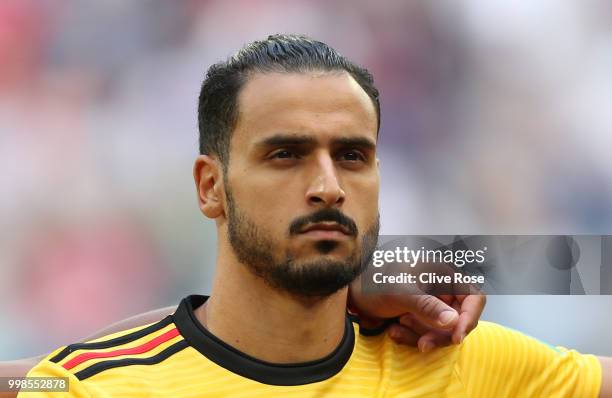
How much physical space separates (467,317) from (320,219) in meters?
0.49

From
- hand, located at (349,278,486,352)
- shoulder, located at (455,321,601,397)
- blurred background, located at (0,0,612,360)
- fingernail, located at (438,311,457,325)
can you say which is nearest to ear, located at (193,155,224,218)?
hand, located at (349,278,486,352)

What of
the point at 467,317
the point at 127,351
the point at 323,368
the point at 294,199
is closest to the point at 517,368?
the point at 467,317

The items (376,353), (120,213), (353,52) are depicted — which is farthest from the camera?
(353,52)

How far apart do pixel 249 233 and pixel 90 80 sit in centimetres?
281

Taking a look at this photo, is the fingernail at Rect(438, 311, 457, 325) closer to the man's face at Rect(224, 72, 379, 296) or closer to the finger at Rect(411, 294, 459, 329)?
the finger at Rect(411, 294, 459, 329)

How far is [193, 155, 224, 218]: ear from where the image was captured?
2.02m

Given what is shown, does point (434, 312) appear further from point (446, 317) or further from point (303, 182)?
point (303, 182)

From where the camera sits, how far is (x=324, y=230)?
6.02 ft

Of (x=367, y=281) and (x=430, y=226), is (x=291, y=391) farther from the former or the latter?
(x=430, y=226)

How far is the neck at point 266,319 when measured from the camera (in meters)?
1.96

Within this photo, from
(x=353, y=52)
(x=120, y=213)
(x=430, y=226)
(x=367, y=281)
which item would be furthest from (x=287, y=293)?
(x=353, y=52)

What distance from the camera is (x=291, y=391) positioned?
1913mm

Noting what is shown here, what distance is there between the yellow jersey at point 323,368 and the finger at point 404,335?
0.07ft

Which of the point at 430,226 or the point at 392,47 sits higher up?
the point at 392,47
